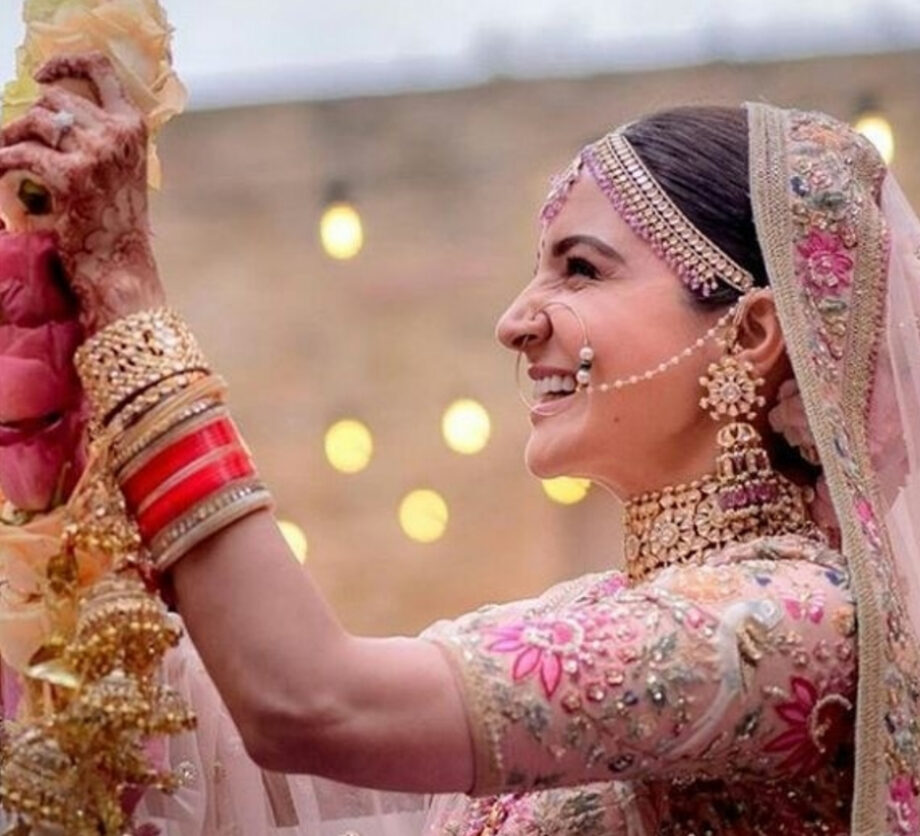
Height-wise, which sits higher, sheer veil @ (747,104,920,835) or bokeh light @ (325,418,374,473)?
bokeh light @ (325,418,374,473)

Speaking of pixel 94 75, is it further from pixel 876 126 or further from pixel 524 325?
pixel 876 126

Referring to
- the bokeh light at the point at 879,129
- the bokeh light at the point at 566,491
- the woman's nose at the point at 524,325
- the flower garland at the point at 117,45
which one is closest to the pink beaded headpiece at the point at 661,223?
the woman's nose at the point at 524,325

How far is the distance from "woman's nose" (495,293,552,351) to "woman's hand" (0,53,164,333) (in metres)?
0.45

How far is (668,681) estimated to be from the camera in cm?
169

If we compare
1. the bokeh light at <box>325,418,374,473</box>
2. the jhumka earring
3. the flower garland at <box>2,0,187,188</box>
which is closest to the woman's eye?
the jhumka earring

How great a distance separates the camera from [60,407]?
1678 mm

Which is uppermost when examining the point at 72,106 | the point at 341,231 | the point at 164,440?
the point at 341,231

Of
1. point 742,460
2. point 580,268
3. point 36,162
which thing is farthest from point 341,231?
point 36,162

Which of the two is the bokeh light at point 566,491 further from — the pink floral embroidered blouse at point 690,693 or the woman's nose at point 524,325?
the pink floral embroidered blouse at point 690,693

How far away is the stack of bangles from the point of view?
1581mm

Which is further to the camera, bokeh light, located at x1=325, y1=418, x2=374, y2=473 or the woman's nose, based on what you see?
bokeh light, located at x1=325, y1=418, x2=374, y2=473

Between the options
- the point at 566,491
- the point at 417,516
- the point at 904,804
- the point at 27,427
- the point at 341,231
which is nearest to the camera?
the point at 27,427

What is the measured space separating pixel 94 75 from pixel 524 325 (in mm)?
511

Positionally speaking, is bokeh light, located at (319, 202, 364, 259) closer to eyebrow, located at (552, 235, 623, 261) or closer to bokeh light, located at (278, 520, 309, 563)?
bokeh light, located at (278, 520, 309, 563)
